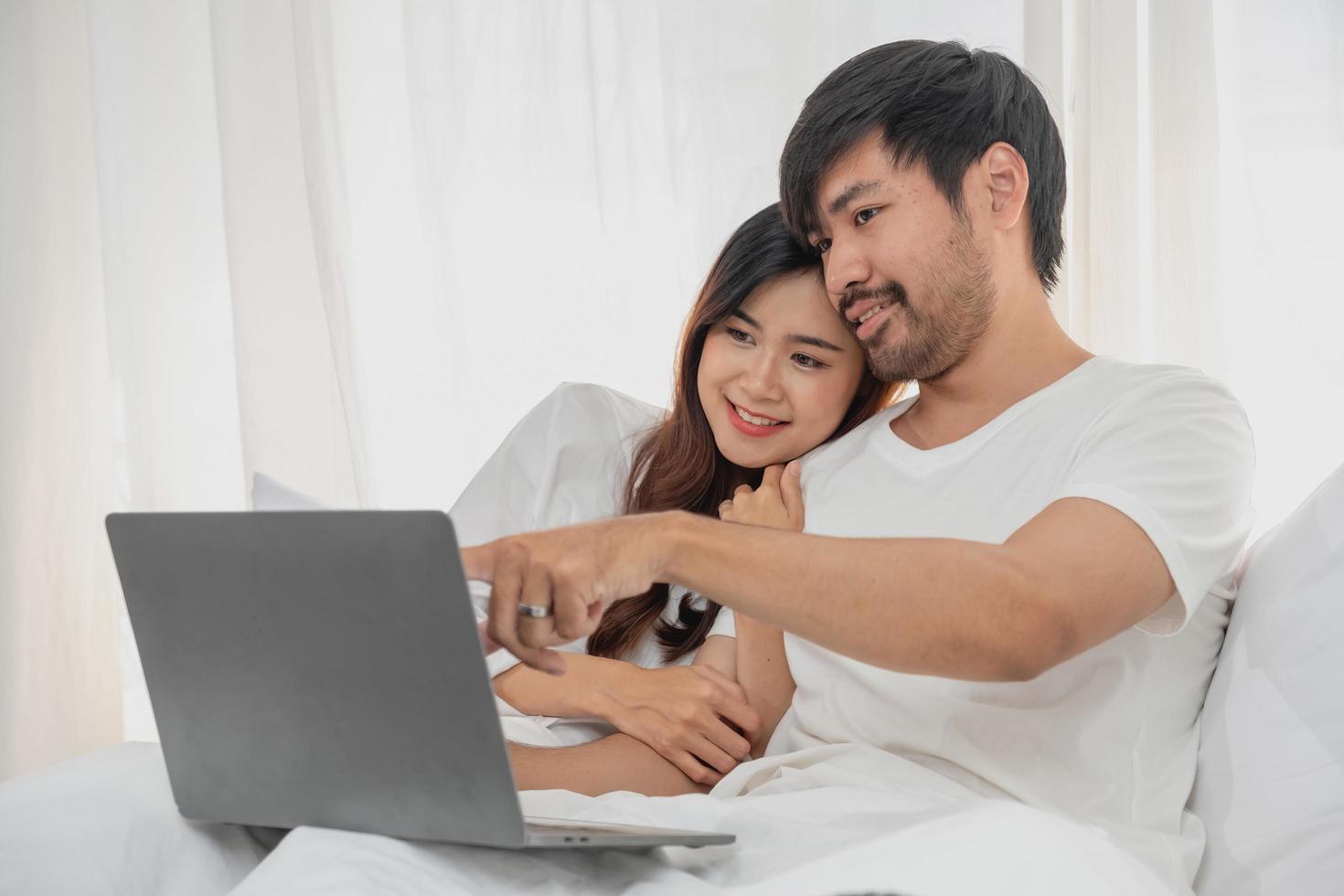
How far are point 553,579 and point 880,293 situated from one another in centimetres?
70

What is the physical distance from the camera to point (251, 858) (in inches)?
43.6

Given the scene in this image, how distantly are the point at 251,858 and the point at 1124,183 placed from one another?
1.54 meters

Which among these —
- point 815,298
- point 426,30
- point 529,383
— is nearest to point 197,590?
point 815,298

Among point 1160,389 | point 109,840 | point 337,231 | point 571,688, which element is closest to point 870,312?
point 1160,389

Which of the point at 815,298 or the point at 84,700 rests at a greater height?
the point at 815,298

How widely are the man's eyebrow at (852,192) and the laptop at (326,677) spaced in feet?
2.68

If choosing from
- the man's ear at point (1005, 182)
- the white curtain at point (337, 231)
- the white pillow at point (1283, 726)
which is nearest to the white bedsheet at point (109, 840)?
the white pillow at point (1283, 726)

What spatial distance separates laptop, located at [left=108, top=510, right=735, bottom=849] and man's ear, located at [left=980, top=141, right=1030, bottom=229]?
886 mm

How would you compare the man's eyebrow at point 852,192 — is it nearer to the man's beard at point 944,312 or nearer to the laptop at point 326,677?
the man's beard at point 944,312

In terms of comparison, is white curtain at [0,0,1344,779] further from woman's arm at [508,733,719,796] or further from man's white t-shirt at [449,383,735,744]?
woman's arm at [508,733,719,796]

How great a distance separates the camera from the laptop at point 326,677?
835 mm

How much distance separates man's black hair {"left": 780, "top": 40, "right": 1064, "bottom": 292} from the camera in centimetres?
148

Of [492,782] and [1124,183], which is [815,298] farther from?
[492,782]

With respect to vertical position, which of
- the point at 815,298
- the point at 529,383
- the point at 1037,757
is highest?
the point at 815,298
